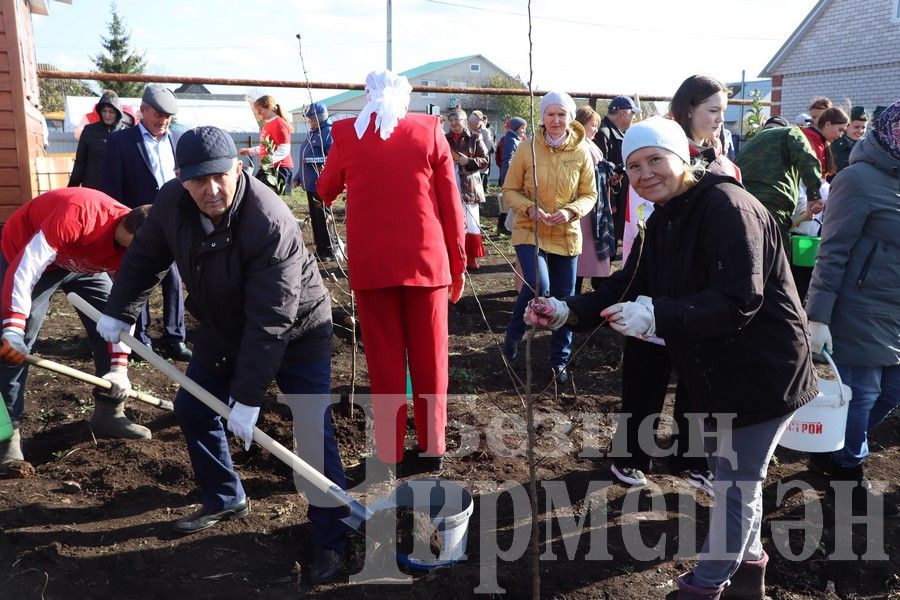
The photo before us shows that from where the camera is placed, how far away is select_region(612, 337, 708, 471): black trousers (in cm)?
355

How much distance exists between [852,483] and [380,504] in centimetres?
234

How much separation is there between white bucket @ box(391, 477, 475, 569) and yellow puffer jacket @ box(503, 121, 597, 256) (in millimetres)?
2005

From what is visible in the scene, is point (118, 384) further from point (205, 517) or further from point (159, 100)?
point (159, 100)

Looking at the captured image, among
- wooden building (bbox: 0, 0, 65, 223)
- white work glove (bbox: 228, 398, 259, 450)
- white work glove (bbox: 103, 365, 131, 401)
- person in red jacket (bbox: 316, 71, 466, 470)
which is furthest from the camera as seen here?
wooden building (bbox: 0, 0, 65, 223)

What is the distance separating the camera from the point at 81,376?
379 cm

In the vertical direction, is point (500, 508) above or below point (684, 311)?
below

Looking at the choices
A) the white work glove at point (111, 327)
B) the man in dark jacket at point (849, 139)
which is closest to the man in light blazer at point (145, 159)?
the white work glove at point (111, 327)

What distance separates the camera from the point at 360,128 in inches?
133

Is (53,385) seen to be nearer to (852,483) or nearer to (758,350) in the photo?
(758,350)

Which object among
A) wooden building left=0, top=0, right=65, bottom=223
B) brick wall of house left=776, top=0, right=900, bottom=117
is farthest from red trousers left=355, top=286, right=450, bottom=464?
brick wall of house left=776, top=0, right=900, bottom=117

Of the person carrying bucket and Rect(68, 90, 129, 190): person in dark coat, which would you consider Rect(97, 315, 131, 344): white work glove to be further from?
the person carrying bucket

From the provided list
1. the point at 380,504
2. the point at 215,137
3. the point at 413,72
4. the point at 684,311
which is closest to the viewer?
the point at 684,311

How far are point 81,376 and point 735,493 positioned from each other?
10.2ft

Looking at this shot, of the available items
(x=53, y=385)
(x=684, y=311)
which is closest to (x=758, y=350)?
(x=684, y=311)
